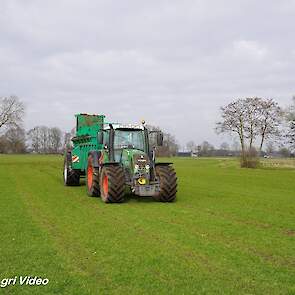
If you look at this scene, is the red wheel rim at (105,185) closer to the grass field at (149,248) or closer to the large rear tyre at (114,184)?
the large rear tyre at (114,184)

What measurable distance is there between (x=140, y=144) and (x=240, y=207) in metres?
4.19

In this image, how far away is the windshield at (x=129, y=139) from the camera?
15414 mm

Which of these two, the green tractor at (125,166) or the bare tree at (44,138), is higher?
the bare tree at (44,138)

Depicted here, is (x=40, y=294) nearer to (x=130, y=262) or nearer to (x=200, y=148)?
(x=130, y=262)

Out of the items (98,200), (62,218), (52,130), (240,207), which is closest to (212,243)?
(62,218)

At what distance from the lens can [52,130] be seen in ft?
395

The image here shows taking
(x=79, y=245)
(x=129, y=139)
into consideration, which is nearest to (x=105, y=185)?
(x=129, y=139)

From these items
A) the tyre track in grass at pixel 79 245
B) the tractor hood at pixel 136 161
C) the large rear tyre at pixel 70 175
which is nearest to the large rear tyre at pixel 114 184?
the tractor hood at pixel 136 161

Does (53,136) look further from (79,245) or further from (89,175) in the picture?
(79,245)

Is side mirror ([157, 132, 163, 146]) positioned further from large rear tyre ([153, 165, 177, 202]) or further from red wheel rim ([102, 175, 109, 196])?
red wheel rim ([102, 175, 109, 196])

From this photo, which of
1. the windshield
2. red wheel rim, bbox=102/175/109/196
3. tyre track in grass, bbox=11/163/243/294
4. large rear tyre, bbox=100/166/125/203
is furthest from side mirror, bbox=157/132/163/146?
tyre track in grass, bbox=11/163/243/294

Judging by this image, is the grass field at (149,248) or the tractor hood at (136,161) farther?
the tractor hood at (136,161)

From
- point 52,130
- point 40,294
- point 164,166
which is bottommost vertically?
point 40,294

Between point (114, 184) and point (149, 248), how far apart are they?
623 cm
